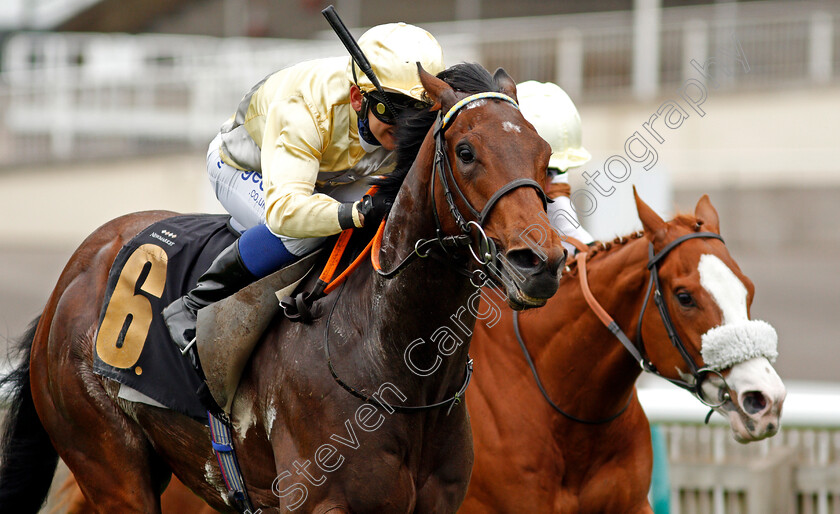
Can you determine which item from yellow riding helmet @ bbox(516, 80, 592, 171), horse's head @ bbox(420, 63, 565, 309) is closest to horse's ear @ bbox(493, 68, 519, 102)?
horse's head @ bbox(420, 63, 565, 309)

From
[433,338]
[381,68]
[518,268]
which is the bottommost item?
[433,338]

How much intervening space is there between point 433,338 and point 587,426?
1.24 m

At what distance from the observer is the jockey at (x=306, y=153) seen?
2.94m

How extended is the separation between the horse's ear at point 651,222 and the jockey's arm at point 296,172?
1.34 metres

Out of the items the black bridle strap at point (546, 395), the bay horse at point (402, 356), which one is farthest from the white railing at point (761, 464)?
the bay horse at point (402, 356)

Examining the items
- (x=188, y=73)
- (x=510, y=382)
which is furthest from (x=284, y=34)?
(x=510, y=382)

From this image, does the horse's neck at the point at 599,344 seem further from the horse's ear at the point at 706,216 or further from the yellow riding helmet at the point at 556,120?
the yellow riding helmet at the point at 556,120

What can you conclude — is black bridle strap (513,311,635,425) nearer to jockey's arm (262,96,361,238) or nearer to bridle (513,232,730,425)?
bridle (513,232,730,425)

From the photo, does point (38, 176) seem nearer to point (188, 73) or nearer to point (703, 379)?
point (188, 73)

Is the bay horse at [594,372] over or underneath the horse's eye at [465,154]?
underneath

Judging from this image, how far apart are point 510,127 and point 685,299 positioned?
1.32 meters

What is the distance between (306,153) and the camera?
3.04 m

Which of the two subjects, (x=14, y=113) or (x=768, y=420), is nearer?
(x=768, y=420)

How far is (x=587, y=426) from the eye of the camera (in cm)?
385
